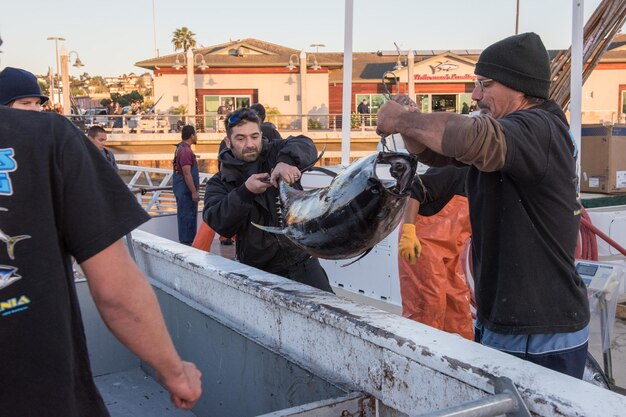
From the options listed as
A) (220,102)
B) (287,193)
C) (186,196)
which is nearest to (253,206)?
(287,193)

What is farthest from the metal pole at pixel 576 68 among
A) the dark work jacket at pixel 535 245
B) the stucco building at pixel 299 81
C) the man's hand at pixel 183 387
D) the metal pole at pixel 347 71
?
the stucco building at pixel 299 81

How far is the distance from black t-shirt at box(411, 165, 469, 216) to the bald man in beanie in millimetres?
1574

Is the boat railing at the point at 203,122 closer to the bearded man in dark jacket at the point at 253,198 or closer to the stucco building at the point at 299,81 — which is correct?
the stucco building at the point at 299,81

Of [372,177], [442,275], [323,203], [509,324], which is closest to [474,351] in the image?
[509,324]

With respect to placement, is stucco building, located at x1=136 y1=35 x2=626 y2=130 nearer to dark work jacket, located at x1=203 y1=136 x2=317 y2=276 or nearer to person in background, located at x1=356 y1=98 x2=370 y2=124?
person in background, located at x1=356 y1=98 x2=370 y2=124

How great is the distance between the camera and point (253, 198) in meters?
3.83

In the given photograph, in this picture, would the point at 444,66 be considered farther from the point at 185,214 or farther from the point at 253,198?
the point at 253,198

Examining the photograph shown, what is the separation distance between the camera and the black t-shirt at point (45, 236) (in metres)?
1.49

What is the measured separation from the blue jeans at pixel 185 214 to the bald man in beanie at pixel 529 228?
8.20 meters

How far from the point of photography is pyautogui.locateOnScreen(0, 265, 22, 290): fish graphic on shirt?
57.7 inches

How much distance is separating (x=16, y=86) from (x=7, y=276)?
13.3 ft

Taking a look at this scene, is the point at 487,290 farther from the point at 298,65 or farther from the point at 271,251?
the point at 298,65

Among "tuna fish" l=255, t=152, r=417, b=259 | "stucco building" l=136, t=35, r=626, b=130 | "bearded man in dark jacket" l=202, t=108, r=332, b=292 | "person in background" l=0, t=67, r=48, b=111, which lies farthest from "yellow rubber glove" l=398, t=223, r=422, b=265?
"stucco building" l=136, t=35, r=626, b=130

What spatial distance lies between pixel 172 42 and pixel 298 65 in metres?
26.0
